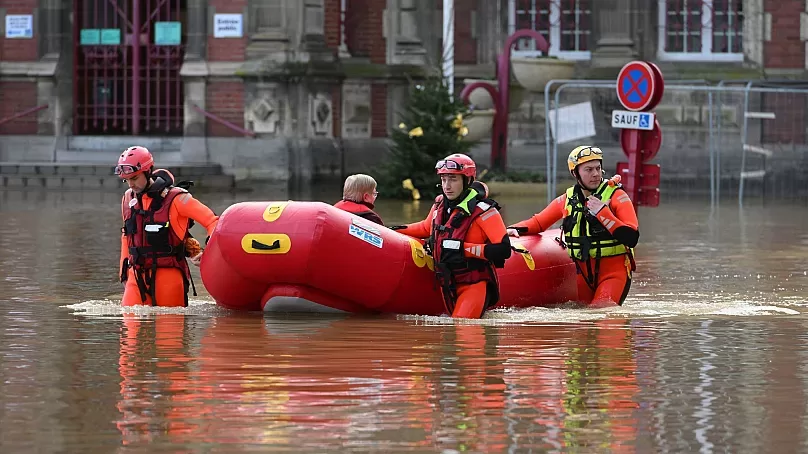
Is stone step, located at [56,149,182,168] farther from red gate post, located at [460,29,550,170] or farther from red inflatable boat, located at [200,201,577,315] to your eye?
red inflatable boat, located at [200,201,577,315]

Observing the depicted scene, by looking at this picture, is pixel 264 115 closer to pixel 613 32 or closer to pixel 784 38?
pixel 613 32

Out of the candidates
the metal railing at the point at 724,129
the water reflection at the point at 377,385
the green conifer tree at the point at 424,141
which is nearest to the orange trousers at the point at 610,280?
the water reflection at the point at 377,385

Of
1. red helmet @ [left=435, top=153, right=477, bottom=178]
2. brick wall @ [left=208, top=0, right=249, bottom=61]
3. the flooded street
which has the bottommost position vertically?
the flooded street

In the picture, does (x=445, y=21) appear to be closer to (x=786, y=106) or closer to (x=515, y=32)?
(x=515, y=32)

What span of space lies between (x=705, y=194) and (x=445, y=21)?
460 cm

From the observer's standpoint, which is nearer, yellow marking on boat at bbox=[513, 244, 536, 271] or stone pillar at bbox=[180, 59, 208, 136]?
yellow marking on boat at bbox=[513, 244, 536, 271]

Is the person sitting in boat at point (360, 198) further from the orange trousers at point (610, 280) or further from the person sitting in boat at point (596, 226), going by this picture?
the orange trousers at point (610, 280)

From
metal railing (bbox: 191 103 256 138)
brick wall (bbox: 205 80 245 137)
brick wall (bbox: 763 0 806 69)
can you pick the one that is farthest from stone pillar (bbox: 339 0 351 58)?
brick wall (bbox: 763 0 806 69)

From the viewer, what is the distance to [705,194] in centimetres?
2945

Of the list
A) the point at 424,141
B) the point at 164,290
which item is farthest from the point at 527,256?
the point at 424,141

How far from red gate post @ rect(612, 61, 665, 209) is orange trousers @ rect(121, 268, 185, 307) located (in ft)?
21.0

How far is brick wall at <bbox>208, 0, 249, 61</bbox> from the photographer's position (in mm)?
30453

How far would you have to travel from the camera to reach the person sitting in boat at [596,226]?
44.3 ft

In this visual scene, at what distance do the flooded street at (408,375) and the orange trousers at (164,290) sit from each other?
13 cm
